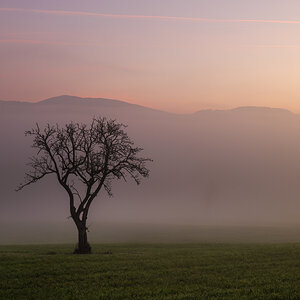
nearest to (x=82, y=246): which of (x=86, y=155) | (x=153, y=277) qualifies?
(x=86, y=155)

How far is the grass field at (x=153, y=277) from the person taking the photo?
78.5 ft

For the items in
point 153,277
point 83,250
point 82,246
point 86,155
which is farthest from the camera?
point 86,155

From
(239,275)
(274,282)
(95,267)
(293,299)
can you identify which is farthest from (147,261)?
(293,299)

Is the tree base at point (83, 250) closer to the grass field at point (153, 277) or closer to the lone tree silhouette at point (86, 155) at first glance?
the lone tree silhouette at point (86, 155)

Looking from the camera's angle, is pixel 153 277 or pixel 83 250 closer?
pixel 153 277

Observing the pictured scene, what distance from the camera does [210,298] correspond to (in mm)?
22547

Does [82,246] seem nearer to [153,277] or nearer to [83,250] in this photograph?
[83,250]

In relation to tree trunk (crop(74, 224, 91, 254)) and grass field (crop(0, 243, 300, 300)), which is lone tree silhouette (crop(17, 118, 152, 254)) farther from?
grass field (crop(0, 243, 300, 300))

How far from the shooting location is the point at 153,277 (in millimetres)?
28422

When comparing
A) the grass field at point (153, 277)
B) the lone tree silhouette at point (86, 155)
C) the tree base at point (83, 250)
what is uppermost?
the lone tree silhouette at point (86, 155)

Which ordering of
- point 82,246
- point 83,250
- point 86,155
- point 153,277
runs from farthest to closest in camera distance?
point 86,155, point 82,246, point 83,250, point 153,277

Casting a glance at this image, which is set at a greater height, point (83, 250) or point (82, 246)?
point (82, 246)

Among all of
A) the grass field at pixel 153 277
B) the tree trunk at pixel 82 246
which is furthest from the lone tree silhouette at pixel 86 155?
the grass field at pixel 153 277

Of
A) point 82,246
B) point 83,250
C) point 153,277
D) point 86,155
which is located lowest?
point 153,277
